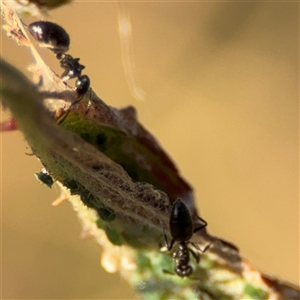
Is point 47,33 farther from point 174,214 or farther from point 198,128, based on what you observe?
point 198,128

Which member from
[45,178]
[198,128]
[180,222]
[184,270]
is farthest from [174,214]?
[198,128]

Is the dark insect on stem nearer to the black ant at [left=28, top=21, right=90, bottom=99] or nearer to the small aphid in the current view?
the black ant at [left=28, top=21, right=90, bottom=99]

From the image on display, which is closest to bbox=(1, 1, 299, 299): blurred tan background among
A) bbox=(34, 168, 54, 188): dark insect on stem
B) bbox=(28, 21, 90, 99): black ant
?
bbox=(28, 21, 90, 99): black ant

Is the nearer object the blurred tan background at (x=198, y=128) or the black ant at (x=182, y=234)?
the black ant at (x=182, y=234)

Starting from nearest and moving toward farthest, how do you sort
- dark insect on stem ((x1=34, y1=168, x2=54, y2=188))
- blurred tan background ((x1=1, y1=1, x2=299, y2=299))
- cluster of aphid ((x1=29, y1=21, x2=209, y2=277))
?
dark insect on stem ((x1=34, y1=168, x2=54, y2=188)) → cluster of aphid ((x1=29, y1=21, x2=209, y2=277)) → blurred tan background ((x1=1, y1=1, x2=299, y2=299))

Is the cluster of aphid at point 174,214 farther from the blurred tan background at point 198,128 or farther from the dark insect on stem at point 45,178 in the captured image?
the blurred tan background at point 198,128

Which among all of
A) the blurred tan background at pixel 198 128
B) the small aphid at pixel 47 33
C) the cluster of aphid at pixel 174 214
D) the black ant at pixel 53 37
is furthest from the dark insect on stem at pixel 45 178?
the blurred tan background at pixel 198 128

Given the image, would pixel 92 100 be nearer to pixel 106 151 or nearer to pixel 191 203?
pixel 106 151
